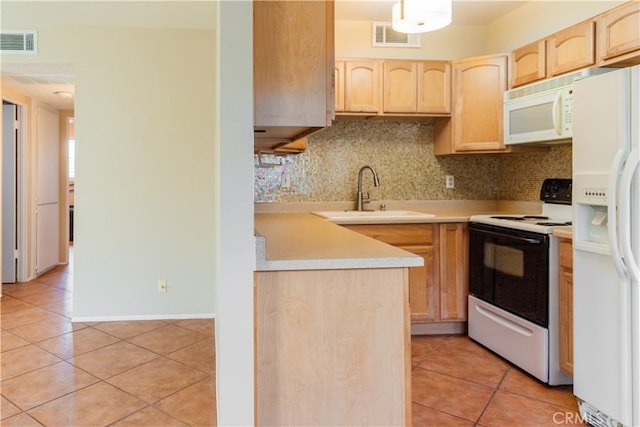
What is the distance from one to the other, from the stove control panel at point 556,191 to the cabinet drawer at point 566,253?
60cm

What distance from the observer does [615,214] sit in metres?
1.88

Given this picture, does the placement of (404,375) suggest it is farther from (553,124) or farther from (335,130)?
(335,130)

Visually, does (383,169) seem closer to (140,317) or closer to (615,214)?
(615,214)

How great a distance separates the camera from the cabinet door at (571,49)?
263 cm

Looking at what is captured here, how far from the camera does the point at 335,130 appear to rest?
12.5 ft

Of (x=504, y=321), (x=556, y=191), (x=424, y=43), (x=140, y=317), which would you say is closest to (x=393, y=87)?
(x=424, y=43)

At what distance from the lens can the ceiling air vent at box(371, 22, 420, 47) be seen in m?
3.68

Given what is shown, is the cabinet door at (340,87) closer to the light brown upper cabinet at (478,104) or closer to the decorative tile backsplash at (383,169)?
the decorative tile backsplash at (383,169)

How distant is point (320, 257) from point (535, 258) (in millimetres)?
1640

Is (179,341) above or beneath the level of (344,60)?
beneath

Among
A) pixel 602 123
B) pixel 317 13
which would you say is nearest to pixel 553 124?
pixel 602 123

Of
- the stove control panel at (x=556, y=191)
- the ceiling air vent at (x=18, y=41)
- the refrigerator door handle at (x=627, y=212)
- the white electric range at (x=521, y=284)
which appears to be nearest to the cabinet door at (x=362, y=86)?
the white electric range at (x=521, y=284)

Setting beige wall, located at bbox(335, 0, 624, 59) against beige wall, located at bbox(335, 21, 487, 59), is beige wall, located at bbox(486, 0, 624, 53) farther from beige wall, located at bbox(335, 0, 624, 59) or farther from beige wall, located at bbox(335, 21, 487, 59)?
beige wall, located at bbox(335, 21, 487, 59)

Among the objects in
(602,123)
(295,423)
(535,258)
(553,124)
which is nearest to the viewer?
(295,423)
